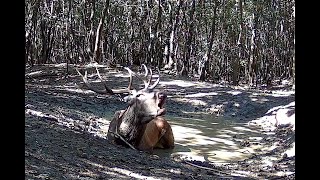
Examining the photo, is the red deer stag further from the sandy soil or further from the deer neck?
the sandy soil

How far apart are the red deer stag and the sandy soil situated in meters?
0.31

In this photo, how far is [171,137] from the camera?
7.98 meters

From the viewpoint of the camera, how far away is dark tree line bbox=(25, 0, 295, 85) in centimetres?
2555

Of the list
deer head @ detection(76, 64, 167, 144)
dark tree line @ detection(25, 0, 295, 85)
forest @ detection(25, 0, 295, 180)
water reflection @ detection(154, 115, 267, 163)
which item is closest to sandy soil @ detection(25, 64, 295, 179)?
forest @ detection(25, 0, 295, 180)

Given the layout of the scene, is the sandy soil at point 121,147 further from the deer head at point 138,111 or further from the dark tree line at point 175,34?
the dark tree line at point 175,34

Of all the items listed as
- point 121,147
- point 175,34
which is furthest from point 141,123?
point 175,34

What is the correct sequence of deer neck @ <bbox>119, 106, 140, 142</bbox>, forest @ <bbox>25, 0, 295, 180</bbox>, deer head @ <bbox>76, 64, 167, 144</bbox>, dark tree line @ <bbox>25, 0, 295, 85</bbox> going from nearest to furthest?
forest @ <bbox>25, 0, 295, 180</bbox> → deer head @ <bbox>76, 64, 167, 144</bbox> → deer neck @ <bbox>119, 106, 140, 142</bbox> → dark tree line @ <bbox>25, 0, 295, 85</bbox>

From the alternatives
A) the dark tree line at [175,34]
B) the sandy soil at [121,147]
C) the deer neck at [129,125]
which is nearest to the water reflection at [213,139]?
the sandy soil at [121,147]

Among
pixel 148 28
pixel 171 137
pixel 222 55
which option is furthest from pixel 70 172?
pixel 222 55

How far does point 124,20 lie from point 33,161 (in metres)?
28.4

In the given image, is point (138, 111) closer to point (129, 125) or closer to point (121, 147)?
point (129, 125)
